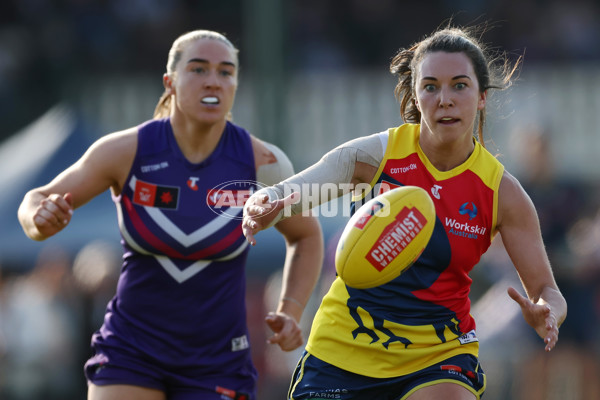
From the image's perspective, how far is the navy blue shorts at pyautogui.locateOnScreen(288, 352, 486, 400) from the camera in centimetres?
411

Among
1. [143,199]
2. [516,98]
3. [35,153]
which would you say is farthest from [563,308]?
[516,98]

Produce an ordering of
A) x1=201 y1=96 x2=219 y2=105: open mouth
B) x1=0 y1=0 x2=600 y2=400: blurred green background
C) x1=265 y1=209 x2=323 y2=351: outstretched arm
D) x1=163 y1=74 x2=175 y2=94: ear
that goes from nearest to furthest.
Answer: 1. x1=201 y1=96 x2=219 y2=105: open mouth
2. x1=265 y1=209 x2=323 y2=351: outstretched arm
3. x1=163 y1=74 x2=175 y2=94: ear
4. x1=0 y1=0 x2=600 y2=400: blurred green background

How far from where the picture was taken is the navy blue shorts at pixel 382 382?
4.11m

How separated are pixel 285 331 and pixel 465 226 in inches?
49.0

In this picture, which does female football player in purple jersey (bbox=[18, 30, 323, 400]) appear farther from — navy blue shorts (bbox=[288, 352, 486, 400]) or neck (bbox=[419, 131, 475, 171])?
neck (bbox=[419, 131, 475, 171])

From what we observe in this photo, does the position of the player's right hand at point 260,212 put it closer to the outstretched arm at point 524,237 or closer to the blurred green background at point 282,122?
the outstretched arm at point 524,237

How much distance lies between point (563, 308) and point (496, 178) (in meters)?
0.61

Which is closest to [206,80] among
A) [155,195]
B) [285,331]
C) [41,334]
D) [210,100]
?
[210,100]

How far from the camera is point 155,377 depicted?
4.76 meters

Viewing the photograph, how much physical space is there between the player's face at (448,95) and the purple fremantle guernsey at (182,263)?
1174mm

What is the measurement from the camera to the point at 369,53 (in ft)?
48.1

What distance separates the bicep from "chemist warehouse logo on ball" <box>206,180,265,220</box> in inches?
53.4

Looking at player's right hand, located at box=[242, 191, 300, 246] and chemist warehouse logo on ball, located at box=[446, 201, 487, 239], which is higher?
player's right hand, located at box=[242, 191, 300, 246]

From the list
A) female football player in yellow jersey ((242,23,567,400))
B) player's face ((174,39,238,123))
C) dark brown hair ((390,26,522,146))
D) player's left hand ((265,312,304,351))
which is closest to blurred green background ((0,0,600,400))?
dark brown hair ((390,26,522,146))
